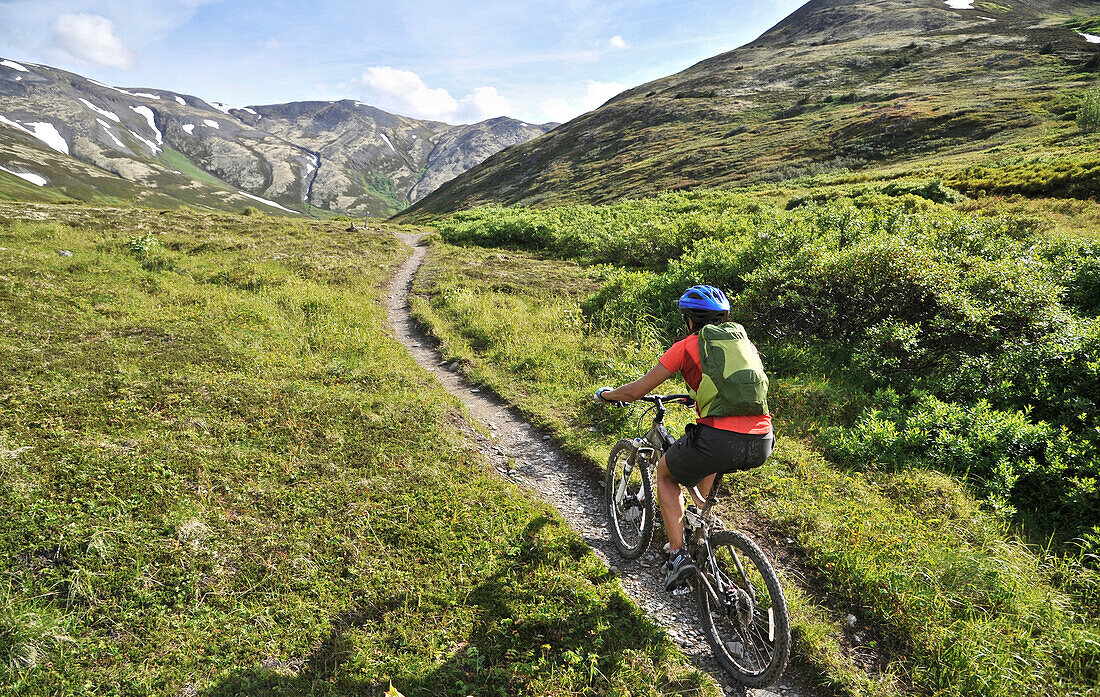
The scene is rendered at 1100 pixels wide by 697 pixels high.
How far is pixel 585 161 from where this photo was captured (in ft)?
342

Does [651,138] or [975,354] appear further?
[651,138]

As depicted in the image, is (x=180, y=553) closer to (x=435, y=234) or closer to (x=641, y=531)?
(x=641, y=531)

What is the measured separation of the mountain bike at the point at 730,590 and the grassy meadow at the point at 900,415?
2.10 ft

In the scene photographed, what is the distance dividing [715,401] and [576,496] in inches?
150

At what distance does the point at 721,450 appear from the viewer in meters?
4.29

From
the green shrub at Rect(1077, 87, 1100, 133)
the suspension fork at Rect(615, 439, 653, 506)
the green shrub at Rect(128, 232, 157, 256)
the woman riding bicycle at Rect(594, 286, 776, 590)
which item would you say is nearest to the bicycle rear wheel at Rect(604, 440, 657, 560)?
the suspension fork at Rect(615, 439, 653, 506)

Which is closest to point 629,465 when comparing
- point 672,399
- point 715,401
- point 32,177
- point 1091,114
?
point 672,399

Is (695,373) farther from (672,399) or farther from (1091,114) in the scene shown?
(1091,114)

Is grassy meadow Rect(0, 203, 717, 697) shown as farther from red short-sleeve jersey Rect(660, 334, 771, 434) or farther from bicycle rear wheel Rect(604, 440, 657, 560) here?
red short-sleeve jersey Rect(660, 334, 771, 434)

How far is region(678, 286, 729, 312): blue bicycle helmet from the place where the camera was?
4.74 meters

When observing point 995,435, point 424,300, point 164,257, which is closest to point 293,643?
point 995,435

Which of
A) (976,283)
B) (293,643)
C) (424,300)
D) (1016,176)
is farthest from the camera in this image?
(1016,176)

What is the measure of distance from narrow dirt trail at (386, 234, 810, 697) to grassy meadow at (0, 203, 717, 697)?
0.31 m

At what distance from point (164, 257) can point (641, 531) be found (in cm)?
2193
